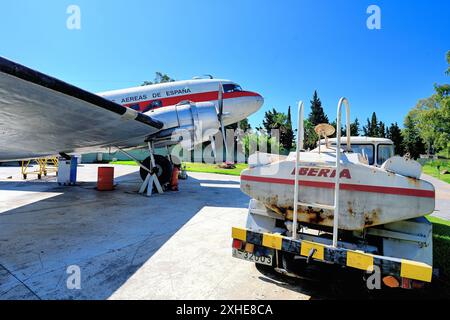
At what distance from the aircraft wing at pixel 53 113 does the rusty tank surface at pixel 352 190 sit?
4104 millimetres

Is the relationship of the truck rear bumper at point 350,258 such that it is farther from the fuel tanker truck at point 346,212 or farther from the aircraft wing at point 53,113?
the aircraft wing at point 53,113

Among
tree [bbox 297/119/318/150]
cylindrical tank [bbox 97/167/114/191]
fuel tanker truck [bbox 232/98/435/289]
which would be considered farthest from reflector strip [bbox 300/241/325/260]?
cylindrical tank [bbox 97/167/114/191]

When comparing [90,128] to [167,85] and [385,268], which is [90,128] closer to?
[167,85]

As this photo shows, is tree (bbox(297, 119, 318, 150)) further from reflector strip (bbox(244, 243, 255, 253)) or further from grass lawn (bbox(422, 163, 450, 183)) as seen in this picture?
grass lawn (bbox(422, 163, 450, 183))

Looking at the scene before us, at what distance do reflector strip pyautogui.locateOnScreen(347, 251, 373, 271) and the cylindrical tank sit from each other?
10.3 metres

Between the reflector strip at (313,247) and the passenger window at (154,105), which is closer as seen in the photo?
the reflector strip at (313,247)

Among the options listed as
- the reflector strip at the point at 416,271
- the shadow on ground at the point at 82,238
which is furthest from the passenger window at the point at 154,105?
the reflector strip at the point at 416,271

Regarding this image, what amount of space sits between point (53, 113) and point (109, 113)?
1181 millimetres

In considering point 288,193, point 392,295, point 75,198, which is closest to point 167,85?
point 75,198

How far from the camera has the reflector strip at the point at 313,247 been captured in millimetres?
2424

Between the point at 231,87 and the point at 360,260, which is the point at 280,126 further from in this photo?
the point at 360,260

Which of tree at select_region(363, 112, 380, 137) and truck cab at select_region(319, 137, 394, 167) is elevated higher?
tree at select_region(363, 112, 380, 137)

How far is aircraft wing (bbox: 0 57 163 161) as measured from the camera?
4.00 metres
